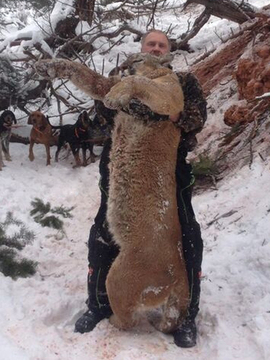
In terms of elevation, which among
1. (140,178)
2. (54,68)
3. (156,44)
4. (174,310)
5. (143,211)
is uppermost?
(156,44)

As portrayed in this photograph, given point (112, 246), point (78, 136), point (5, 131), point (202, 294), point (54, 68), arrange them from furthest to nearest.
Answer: point (78, 136), point (5, 131), point (202, 294), point (112, 246), point (54, 68)

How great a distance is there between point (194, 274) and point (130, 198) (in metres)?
0.70

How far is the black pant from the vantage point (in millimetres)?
3105

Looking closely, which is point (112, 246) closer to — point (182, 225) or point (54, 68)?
point (182, 225)

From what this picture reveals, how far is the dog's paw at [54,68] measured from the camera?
251 centimetres

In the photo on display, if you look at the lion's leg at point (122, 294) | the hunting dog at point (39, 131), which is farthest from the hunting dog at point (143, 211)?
the hunting dog at point (39, 131)

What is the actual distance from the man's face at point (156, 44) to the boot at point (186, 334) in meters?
1.82

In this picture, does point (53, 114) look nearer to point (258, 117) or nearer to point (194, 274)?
point (258, 117)

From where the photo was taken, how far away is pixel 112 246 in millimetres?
3295

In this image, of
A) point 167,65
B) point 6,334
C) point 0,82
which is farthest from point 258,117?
point 0,82

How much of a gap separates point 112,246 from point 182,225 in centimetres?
54

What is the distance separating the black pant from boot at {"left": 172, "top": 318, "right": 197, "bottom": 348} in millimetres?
67

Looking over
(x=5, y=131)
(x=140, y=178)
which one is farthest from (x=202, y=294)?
(x=5, y=131)

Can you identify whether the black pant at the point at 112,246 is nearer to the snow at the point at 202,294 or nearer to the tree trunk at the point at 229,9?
the snow at the point at 202,294
